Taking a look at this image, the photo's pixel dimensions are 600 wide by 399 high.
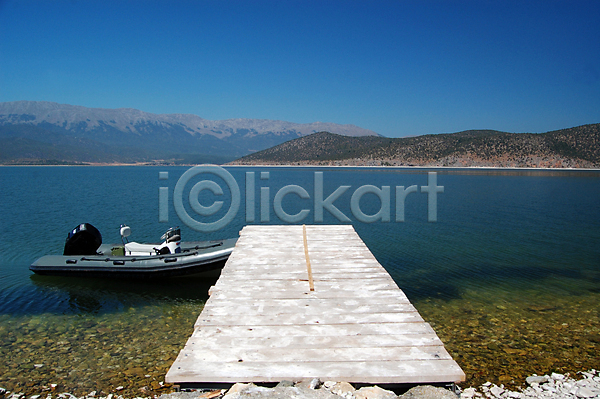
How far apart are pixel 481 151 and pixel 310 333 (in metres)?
122

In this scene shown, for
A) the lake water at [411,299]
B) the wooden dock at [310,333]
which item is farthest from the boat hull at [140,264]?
the wooden dock at [310,333]

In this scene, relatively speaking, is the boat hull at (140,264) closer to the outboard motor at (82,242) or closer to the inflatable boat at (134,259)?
the inflatable boat at (134,259)

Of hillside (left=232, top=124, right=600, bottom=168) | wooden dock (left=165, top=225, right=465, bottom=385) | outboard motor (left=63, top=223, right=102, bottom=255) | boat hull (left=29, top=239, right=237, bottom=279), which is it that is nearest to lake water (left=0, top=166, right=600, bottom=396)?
boat hull (left=29, top=239, right=237, bottom=279)

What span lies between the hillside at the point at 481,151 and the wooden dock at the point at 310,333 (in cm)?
11151

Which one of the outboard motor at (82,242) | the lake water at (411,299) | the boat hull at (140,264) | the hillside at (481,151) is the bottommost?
the lake water at (411,299)

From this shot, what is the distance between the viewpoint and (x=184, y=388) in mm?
3945

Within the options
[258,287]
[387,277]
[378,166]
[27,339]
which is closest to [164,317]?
[27,339]

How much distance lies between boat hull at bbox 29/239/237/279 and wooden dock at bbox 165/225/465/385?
11.7 ft

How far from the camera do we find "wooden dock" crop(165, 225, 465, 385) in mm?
3984

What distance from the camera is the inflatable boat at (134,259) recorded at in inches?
441

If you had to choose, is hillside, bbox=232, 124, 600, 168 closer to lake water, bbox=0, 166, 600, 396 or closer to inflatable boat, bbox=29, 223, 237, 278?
lake water, bbox=0, 166, 600, 396

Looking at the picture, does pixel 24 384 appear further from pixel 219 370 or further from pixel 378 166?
pixel 378 166

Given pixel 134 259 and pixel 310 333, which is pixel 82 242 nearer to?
pixel 134 259

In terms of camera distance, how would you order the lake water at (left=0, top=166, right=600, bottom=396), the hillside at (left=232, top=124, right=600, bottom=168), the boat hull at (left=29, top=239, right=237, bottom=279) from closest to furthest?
the lake water at (left=0, top=166, right=600, bottom=396) < the boat hull at (left=29, top=239, right=237, bottom=279) < the hillside at (left=232, top=124, right=600, bottom=168)
